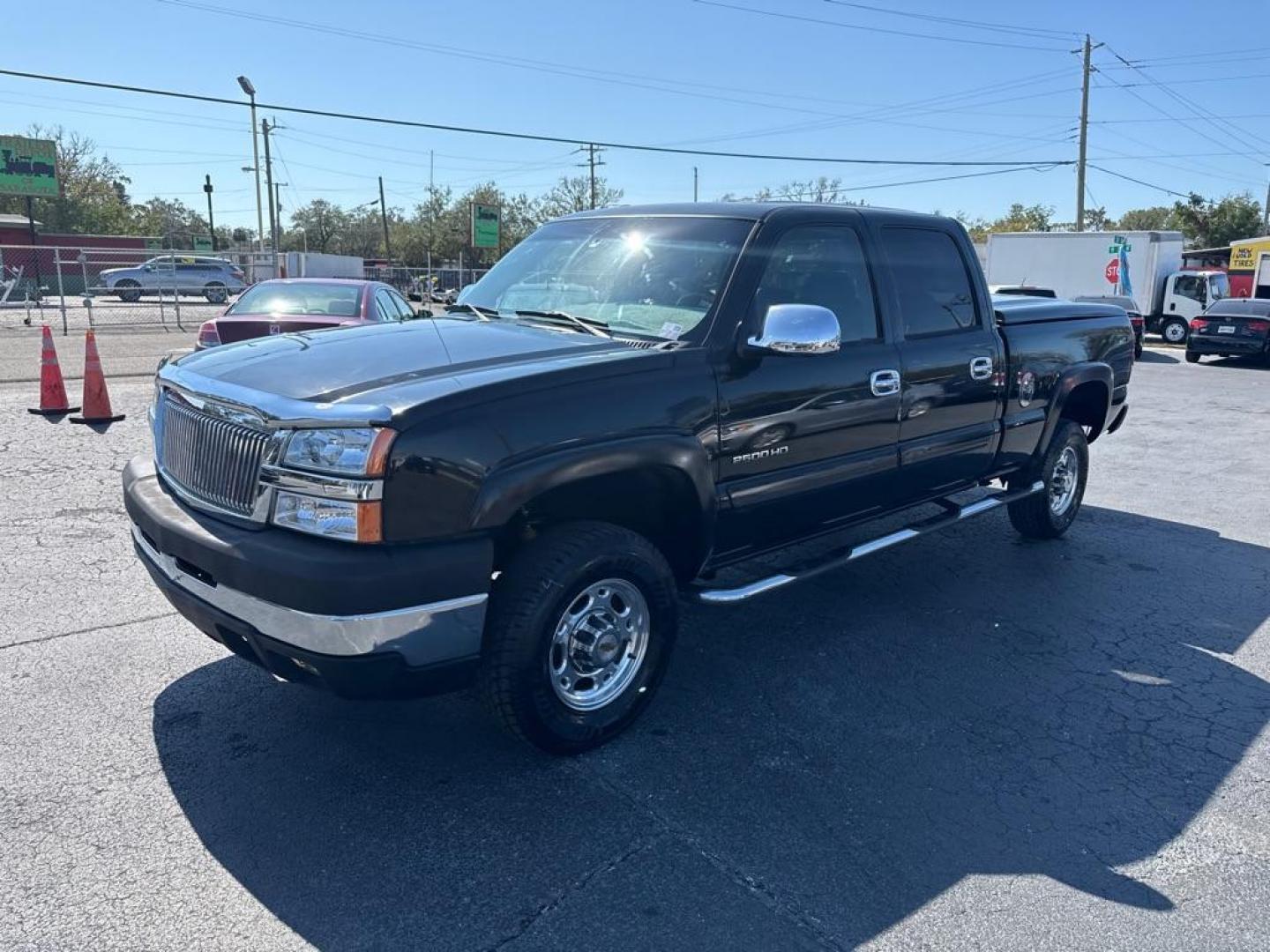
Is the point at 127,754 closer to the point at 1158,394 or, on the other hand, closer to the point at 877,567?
the point at 877,567

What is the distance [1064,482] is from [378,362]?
5.07 metres

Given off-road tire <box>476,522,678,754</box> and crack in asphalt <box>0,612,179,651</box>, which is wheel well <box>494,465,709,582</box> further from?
crack in asphalt <box>0,612,179,651</box>

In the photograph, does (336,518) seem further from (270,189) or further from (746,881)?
(270,189)

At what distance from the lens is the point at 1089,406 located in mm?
6809

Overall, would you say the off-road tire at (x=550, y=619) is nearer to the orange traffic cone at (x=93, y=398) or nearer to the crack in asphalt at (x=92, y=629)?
the crack in asphalt at (x=92, y=629)

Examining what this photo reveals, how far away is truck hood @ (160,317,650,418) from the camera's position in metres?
3.06

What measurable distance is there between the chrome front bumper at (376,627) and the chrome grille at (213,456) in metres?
0.31

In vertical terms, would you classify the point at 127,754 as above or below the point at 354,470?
below

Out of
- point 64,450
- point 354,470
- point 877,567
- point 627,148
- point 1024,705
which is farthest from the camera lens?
point 627,148

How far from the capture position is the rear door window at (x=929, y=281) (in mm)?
4859

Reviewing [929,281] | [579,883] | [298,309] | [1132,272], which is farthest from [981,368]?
[1132,272]

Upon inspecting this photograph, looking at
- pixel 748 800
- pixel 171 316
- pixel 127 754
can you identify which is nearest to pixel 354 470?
pixel 127 754

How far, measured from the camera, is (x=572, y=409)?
325 cm

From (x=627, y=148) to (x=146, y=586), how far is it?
3132 cm
